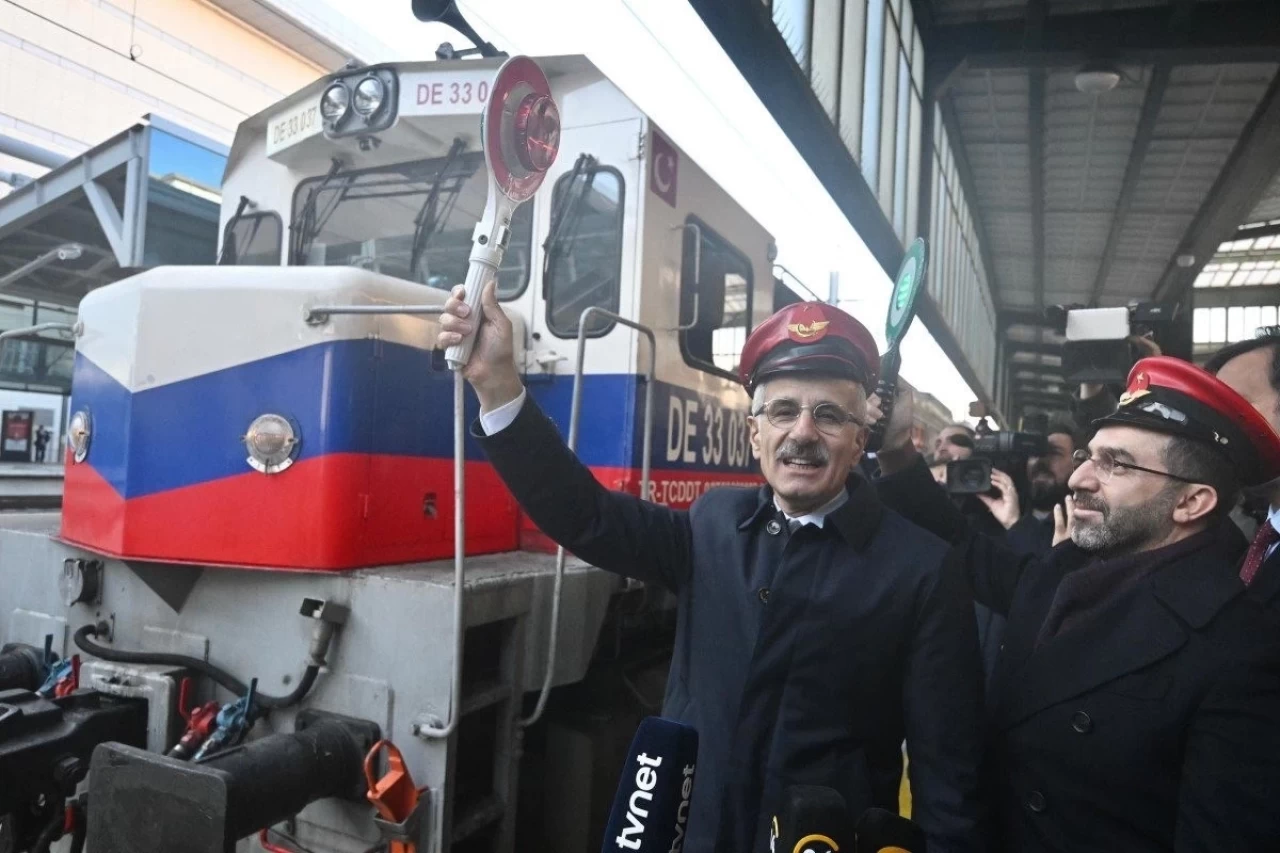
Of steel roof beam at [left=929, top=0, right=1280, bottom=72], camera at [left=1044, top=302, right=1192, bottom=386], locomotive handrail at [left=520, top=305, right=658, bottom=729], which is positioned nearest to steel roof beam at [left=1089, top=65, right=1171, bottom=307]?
steel roof beam at [left=929, top=0, right=1280, bottom=72]

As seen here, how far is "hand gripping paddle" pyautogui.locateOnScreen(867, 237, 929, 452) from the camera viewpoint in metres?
2.09

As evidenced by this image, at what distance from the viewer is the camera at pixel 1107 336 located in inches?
105

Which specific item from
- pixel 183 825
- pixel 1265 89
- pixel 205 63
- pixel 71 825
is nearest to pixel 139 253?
pixel 71 825

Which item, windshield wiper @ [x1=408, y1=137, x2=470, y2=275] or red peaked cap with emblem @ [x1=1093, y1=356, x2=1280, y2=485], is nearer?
red peaked cap with emblem @ [x1=1093, y1=356, x2=1280, y2=485]

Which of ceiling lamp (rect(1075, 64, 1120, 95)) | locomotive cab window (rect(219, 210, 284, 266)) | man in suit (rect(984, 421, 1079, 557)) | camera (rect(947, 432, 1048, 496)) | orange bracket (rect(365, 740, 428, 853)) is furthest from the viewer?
ceiling lamp (rect(1075, 64, 1120, 95))

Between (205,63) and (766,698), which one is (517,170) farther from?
(205,63)

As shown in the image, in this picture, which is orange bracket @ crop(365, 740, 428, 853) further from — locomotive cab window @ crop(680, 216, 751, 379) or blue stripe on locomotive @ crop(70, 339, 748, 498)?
locomotive cab window @ crop(680, 216, 751, 379)

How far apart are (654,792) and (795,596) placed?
47 centimetres

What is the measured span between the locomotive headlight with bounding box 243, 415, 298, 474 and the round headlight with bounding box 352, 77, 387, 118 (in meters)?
1.23

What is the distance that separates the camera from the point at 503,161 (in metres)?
1.56

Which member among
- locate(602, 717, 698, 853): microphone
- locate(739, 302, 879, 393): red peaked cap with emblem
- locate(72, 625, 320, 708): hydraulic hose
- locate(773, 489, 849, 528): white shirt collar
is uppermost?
locate(739, 302, 879, 393): red peaked cap with emblem

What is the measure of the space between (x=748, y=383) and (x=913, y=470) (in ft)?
2.91

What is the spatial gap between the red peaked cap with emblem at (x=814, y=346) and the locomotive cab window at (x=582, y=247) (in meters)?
1.29

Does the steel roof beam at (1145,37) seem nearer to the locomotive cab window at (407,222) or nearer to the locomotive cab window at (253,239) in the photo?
the locomotive cab window at (407,222)
